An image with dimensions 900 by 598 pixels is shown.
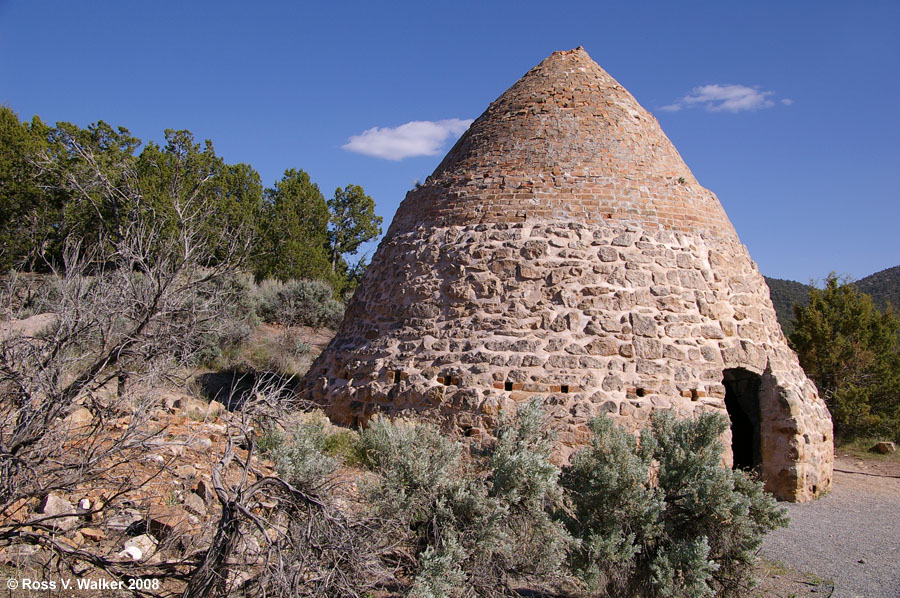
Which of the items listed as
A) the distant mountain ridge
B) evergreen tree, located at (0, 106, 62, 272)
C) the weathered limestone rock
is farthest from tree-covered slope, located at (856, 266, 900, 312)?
evergreen tree, located at (0, 106, 62, 272)

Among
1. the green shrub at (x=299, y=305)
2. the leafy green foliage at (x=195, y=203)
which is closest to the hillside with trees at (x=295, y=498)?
the leafy green foliage at (x=195, y=203)

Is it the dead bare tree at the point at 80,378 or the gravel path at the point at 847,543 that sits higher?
the dead bare tree at the point at 80,378

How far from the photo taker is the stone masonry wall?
666 cm

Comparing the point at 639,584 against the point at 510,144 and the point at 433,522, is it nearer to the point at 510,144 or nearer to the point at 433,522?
the point at 433,522

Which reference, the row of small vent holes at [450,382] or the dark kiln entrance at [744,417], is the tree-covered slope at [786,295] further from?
the row of small vent holes at [450,382]

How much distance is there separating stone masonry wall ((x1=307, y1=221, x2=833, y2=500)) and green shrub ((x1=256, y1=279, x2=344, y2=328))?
403 inches

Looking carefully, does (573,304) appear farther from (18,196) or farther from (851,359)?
(18,196)

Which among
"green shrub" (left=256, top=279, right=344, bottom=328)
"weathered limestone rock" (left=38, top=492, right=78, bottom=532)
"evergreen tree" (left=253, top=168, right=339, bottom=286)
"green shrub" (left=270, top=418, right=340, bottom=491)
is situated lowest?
"weathered limestone rock" (left=38, top=492, right=78, bottom=532)

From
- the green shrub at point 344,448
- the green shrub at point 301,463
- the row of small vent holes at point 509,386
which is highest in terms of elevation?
the row of small vent holes at point 509,386

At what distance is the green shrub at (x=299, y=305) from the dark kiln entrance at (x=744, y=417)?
1207 cm

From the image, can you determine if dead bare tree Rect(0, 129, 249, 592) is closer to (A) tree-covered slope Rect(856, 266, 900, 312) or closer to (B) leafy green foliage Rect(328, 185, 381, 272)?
(B) leafy green foliage Rect(328, 185, 381, 272)

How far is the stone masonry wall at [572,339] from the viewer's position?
21.9 ft

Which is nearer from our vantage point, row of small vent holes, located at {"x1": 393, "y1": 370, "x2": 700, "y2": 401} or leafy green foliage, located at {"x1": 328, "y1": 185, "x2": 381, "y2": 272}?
row of small vent holes, located at {"x1": 393, "y1": 370, "x2": 700, "y2": 401}

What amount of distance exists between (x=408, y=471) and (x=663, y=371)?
11.8 ft
